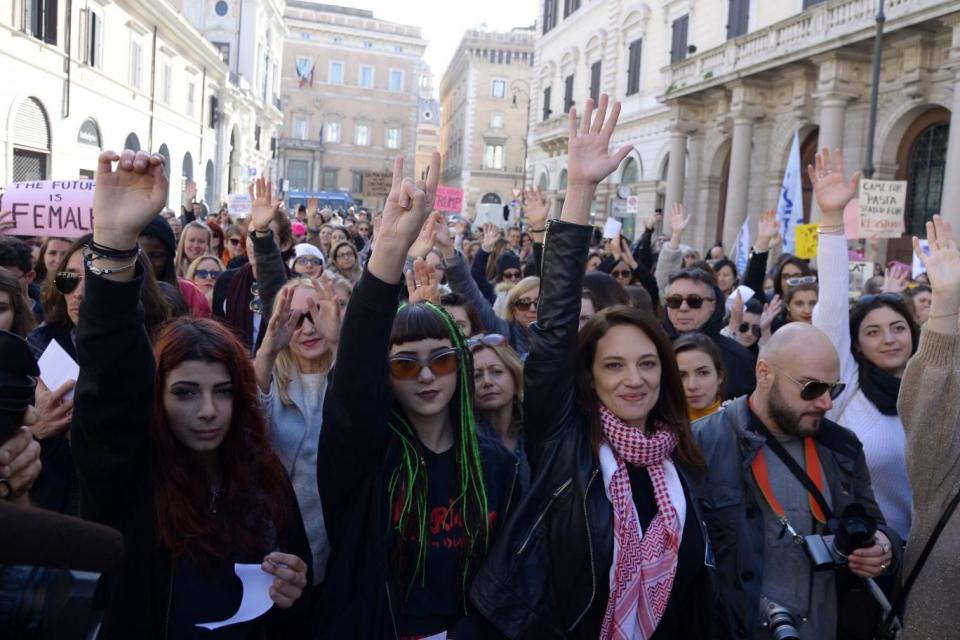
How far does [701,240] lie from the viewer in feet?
78.7

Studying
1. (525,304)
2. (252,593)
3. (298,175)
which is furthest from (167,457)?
(298,175)

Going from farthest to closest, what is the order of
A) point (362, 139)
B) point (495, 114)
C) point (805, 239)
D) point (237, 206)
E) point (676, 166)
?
point (362, 139) → point (495, 114) → point (676, 166) → point (237, 206) → point (805, 239)

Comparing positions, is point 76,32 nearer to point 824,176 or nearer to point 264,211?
point 264,211

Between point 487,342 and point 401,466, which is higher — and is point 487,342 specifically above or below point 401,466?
above

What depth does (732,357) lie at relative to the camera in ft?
17.3

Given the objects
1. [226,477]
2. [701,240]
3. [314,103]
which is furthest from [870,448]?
[314,103]

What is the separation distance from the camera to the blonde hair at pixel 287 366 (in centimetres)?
333

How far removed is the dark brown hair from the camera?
2729 millimetres

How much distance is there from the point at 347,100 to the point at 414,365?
7435cm

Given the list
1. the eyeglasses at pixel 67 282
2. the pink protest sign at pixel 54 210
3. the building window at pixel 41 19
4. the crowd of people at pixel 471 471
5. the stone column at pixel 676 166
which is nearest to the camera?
the crowd of people at pixel 471 471

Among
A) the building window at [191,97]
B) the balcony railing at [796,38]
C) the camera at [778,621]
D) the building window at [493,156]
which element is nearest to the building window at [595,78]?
the balcony railing at [796,38]

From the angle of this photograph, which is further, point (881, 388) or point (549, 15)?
point (549, 15)

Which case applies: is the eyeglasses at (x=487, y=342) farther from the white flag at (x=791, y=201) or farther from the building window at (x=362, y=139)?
the building window at (x=362, y=139)

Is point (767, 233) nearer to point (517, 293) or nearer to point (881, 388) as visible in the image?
point (517, 293)
